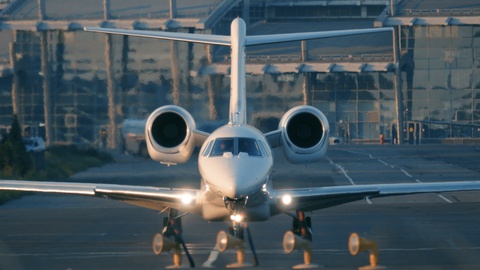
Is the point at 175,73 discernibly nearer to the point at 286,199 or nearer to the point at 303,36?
the point at 303,36

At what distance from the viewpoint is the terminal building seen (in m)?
61.8

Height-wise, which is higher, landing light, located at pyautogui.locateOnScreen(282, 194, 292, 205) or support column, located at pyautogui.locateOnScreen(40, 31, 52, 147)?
support column, located at pyautogui.locateOnScreen(40, 31, 52, 147)

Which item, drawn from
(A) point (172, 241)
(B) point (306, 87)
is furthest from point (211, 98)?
(A) point (172, 241)

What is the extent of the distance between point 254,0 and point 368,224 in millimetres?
65331

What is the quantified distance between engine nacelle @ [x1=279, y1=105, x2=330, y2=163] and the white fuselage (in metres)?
1.07

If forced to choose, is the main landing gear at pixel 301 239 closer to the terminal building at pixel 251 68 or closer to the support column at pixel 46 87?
the terminal building at pixel 251 68

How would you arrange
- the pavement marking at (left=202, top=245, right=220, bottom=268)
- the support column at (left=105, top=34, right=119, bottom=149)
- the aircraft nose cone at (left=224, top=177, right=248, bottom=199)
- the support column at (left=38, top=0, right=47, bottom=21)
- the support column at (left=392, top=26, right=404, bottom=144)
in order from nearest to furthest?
the aircraft nose cone at (left=224, top=177, right=248, bottom=199)
the pavement marking at (left=202, top=245, right=220, bottom=268)
the support column at (left=105, top=34, right=119, bottom=149)
the support column at (left=38, top=0, right=47, bottom=21)
the support column at (left=392, top=26, right=404, bottom=144)

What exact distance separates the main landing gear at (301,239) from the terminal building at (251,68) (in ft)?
90.2

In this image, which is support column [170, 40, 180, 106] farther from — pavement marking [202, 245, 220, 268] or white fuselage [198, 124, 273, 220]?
white fuselage [198, 124, 273, 220]

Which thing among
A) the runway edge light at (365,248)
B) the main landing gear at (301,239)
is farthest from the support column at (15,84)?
the runway edge light at (365,248)

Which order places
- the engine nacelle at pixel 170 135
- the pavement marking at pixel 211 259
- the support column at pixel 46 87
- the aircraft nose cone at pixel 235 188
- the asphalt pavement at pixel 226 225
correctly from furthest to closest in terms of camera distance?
the support column at pixel 46 87 → the engine nacelle at pixel 170 135 → the asphalt pavement at pixel 226 225 → the pavement marking at pixel 211 259 → the aircraft nose cone at pixel 235 188

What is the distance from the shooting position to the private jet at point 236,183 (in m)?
20.2

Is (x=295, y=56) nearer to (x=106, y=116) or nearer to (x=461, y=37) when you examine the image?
(x=461, y=37)

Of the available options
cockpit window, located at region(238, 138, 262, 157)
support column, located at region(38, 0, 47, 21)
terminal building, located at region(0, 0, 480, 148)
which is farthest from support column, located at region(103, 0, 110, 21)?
cockpit window, located at region(238, 138, 262, 157)
